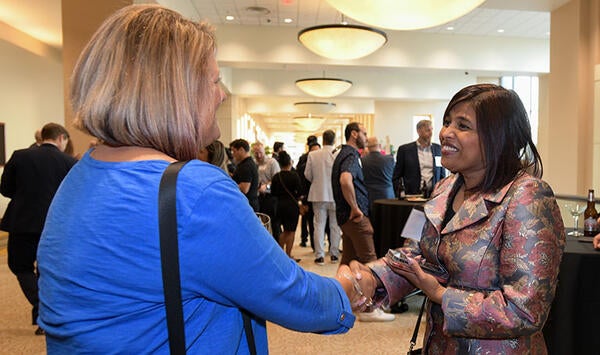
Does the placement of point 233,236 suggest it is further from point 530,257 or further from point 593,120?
point 593,120

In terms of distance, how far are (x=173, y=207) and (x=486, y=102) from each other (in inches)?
41.3

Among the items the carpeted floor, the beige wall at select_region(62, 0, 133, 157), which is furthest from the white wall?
the carpeted floor

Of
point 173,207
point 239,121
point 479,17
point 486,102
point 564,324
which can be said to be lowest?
point 564,324

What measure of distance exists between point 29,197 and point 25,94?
7.37m

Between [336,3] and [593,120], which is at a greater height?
[336,3]

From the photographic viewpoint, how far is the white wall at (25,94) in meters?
9.11

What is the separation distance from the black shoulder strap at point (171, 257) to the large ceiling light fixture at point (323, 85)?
964 cm

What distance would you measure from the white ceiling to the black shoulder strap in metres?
6.63

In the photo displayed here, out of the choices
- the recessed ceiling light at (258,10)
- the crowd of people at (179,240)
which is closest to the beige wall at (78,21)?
the recessed ceiling light at (258,10)

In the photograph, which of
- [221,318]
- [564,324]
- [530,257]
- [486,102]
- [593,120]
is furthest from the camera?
[593,120]

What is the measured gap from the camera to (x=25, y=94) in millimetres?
9742

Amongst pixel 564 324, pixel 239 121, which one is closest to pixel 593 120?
pixel 564 324

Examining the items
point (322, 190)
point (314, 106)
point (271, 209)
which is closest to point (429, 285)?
point (322, 190)

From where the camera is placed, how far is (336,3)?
4.30m
